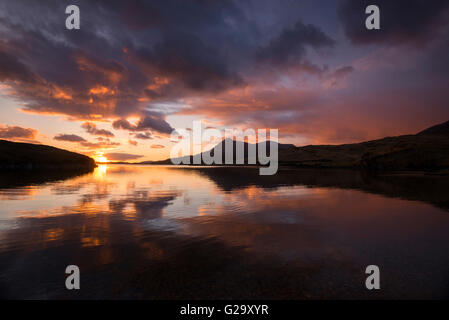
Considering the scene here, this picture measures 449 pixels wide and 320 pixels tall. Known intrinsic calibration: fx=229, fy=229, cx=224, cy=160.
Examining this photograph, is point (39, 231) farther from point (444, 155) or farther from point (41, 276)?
point (444, 155)

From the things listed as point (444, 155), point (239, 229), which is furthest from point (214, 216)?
point (444, 155)

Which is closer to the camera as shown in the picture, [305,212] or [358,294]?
[358,294]

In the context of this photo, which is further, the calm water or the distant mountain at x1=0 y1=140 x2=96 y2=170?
the distant mountain at x1=0 y1=140 x2=96 y2=170

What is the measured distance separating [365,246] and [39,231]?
20.7 meters

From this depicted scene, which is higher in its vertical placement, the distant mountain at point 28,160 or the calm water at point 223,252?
the distant mountain at point 28,160

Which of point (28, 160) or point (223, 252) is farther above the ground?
point (28, 160)

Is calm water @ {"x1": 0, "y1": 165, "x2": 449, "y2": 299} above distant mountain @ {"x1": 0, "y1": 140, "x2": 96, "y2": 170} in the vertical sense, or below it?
below

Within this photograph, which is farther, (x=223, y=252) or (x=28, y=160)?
(x=28, y=160)

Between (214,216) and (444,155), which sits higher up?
(444,155)

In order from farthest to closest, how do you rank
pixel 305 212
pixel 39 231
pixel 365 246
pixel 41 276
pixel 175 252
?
1. pixel 305 212
2. pixel 39 231
3. pixel 365 246
4. pixel 175 252
5. pixel 41 276

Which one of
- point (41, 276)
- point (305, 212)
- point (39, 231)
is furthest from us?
point (305, 212)

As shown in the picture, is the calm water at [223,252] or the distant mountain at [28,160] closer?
the calm water at [223,252]
